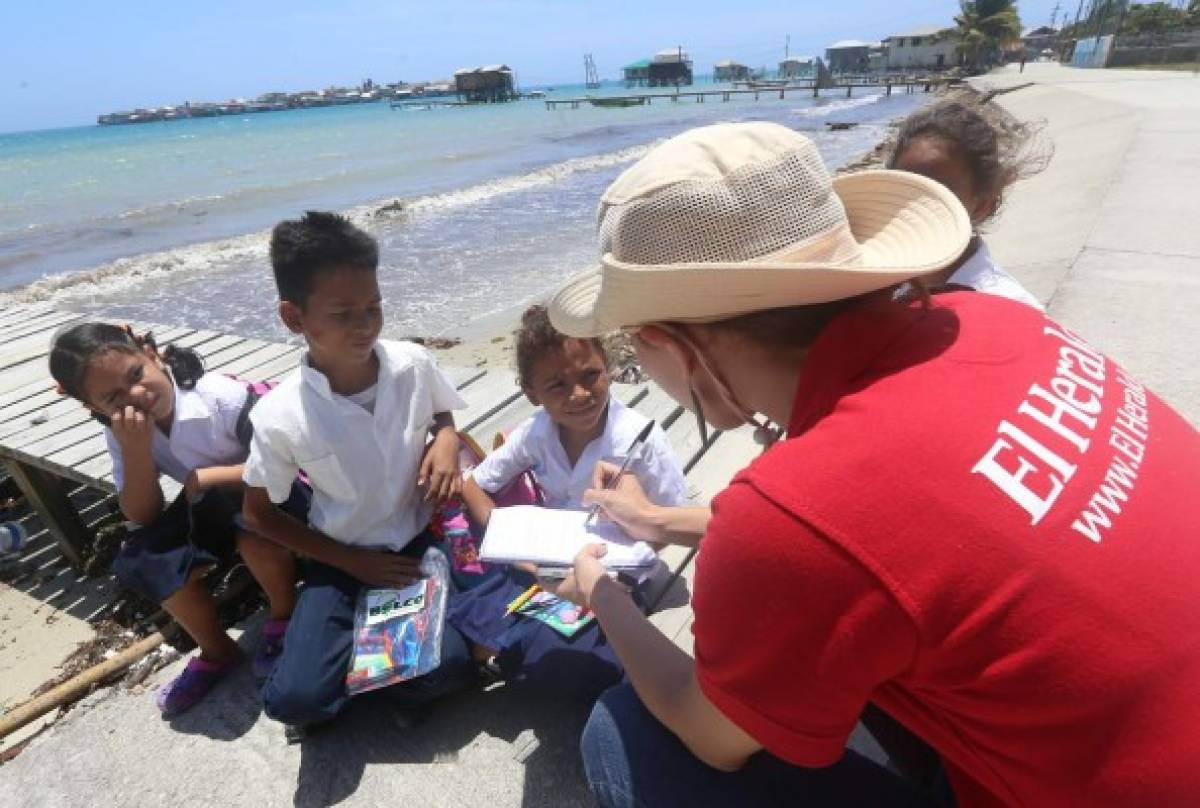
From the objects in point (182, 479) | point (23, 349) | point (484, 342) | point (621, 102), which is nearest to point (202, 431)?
point (182, 479)

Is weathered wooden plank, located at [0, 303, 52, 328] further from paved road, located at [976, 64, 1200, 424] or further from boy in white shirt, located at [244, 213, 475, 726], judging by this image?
paved road, located at [976, 64, 1200, 424]

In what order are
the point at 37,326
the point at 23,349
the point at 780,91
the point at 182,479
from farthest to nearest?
the point at 780,91 → the point at 37,326 → the point at 23,349 → the point at 182,479

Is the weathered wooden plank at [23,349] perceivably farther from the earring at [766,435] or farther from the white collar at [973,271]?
the white collar at [973,271]

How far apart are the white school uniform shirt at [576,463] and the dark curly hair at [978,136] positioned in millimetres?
1537

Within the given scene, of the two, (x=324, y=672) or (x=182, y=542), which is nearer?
(x=324, y=672)

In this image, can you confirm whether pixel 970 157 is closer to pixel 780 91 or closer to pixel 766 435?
pixel 766 435

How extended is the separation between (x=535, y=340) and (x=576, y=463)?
482 millimetres

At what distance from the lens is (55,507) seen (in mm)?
4035

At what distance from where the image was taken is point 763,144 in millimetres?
1164

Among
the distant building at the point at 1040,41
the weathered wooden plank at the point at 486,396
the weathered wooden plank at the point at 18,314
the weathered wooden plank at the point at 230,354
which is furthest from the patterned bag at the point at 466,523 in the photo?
the distant building at the point at 1040,41

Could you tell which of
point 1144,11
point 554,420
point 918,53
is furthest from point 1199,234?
→ point 918,53

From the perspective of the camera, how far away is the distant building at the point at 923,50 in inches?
2441

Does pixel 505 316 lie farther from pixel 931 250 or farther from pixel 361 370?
pixel 931 250

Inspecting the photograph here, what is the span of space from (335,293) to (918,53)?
7749 centimetres
